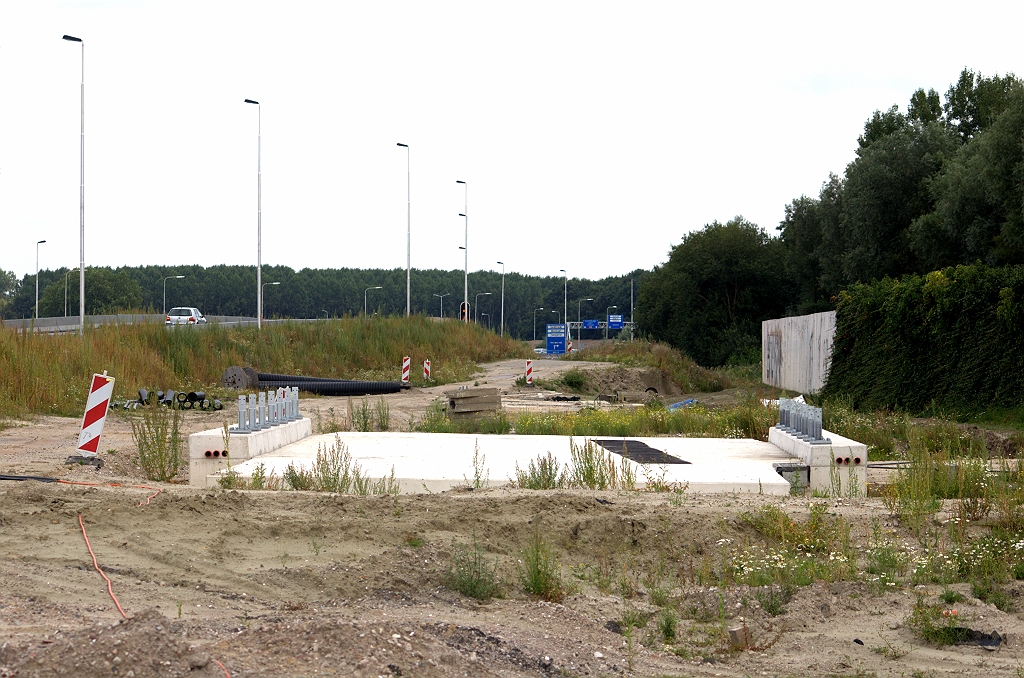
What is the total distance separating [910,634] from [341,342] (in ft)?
118

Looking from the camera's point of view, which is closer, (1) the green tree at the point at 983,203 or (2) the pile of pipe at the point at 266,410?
(2) the pile of pipe at the point at 266,410

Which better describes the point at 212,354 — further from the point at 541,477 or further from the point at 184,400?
the point at 541,477

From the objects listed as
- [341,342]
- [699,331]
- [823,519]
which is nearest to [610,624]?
[823,519]

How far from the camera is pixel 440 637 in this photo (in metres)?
5.18

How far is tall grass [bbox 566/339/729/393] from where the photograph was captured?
150ft

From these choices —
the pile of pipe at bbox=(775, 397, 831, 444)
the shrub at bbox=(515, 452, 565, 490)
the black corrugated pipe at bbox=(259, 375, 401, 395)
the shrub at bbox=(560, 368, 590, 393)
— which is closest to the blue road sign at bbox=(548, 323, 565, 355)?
the shrub at bbox=(560, 368, 590, 393)

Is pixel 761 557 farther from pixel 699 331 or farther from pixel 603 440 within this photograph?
pixel 699 331

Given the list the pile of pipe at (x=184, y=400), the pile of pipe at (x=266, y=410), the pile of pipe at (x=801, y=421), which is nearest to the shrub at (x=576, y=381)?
the pile of pipe at (x=184, y=400)

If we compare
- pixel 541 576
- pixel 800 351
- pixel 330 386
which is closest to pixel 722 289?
pixel 800 351

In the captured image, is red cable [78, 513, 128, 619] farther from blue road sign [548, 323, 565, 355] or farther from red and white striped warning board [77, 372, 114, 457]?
blue road sign [548, 323, 565, 355]

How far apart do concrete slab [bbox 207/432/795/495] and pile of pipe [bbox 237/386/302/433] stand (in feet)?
1.34

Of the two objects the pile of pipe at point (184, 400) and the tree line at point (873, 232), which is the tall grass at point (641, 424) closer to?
the pile of pipe at point (184, 400)

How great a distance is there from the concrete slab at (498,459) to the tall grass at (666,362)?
3115cm

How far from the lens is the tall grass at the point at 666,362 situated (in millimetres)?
45844
